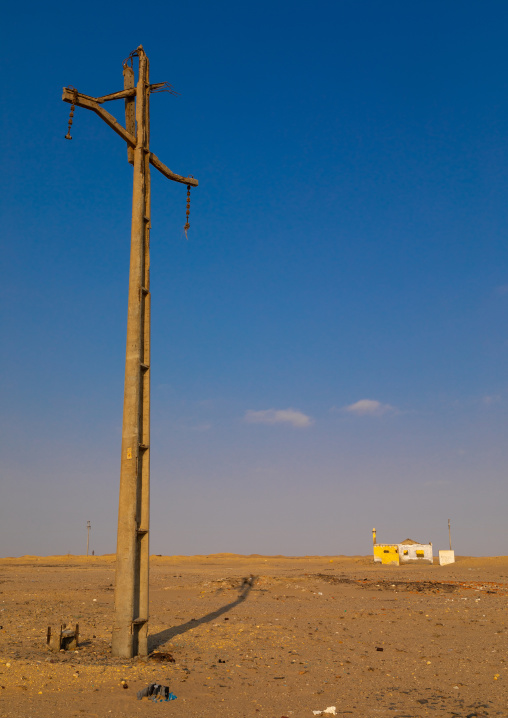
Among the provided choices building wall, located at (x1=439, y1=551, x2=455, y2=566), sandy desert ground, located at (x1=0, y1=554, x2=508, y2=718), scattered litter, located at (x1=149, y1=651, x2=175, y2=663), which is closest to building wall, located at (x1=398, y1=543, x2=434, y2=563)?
building wall, located at (x1=439, y1=551, x2=455, y2=566)

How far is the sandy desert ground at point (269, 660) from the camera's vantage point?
8336 millimetres

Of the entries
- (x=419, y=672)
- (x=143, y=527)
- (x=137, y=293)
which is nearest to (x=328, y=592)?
(x=419, y=672)

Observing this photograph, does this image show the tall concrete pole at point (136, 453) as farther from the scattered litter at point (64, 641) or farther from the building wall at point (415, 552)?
the building wall at point (415, 552)

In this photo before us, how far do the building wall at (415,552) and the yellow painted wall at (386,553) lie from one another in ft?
1.57

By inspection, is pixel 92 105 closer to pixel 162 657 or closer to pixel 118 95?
pixel 118 95

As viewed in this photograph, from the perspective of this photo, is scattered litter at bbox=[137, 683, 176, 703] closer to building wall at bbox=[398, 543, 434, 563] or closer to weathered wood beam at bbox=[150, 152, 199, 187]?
weathered wood beam at bbox=[150, 152, 199, 187]

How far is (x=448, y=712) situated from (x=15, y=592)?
817 inches

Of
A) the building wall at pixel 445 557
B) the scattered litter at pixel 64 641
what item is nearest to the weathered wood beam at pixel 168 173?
the scattered litter at pixel 64 641

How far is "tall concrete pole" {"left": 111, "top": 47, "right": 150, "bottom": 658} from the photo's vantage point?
1060 centimetres

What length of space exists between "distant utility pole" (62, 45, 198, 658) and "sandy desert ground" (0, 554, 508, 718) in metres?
0.87

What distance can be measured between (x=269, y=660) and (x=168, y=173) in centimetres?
1070

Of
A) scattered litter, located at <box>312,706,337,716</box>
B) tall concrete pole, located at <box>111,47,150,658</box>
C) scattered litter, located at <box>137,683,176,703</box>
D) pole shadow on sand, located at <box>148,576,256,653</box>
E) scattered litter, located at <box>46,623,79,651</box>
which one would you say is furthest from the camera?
pole shadow on sand, located at <box>148,576,256,653</box>

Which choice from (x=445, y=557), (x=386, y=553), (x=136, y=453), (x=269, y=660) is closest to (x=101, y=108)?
(x=136, y=453)

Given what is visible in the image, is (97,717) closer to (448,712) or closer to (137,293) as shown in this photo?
(448,712)
